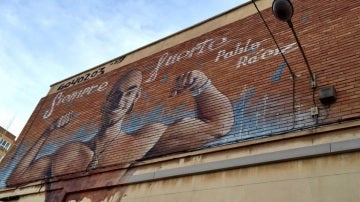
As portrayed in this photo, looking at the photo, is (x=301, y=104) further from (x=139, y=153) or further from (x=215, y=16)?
(x=215, y=16)

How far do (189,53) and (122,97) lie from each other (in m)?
2.56

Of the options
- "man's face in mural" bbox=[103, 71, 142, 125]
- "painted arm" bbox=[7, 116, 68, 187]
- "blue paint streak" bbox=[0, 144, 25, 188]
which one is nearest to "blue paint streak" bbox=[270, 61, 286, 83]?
"man's face in mural" bbox=[103, 71, 142, 125]

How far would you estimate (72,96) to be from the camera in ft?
44.2

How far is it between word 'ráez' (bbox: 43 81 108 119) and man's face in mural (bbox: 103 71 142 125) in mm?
855

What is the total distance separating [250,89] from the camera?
7.95 metres

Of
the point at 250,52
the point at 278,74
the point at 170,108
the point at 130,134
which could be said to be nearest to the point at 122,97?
the point at 130,134

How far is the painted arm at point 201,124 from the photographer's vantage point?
780 cm

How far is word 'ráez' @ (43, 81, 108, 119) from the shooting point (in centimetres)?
1265

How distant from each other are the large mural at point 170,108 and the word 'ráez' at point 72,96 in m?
0.05

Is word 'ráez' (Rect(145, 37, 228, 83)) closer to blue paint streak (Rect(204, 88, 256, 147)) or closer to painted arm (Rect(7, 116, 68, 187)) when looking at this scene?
blue paint streak (Rect(204, 88, 256, 147))

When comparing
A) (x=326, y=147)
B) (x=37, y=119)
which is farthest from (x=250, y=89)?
(x=37, y=119)

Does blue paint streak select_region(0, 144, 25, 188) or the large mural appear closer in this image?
the large mural

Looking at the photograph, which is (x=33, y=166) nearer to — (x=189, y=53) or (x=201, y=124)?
(x=189, y=53)

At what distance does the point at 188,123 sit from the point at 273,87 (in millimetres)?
2170
